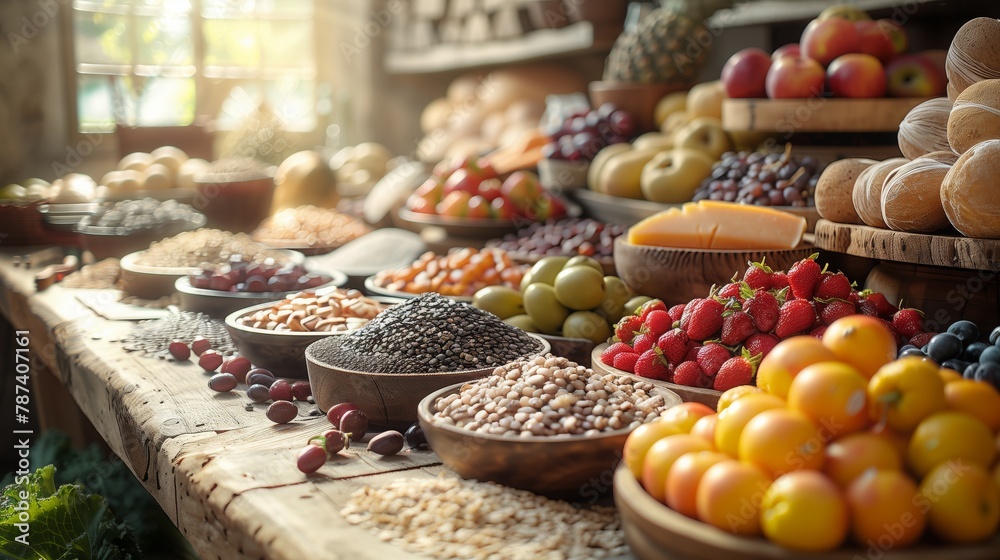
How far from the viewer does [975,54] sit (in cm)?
154

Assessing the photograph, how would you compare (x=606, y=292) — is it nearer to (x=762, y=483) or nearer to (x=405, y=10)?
(x=762, y=483)

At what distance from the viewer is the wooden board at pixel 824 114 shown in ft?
6.49

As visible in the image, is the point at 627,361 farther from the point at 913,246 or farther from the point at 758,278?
the point at 913,246

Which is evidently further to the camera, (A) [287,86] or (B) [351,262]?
(A) [287,86]

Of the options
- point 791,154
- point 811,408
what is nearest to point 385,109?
point 791,154

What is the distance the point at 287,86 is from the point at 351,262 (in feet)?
13.6

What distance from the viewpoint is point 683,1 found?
2.94 meters

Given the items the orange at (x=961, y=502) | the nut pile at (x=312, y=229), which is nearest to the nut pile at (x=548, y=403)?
the orange at (x=961, y=502)

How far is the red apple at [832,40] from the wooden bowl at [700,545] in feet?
4.97

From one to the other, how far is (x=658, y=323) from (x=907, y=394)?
60 centimetres

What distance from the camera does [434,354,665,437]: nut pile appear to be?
1.20 meters

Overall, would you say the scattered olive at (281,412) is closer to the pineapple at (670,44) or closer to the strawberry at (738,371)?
the strawberry at (738,371)

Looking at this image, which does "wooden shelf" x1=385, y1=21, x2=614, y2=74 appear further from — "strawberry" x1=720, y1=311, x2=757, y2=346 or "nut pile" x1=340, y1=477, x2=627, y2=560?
"nut pile" x1=340, y1=477, x2=627, y2=560

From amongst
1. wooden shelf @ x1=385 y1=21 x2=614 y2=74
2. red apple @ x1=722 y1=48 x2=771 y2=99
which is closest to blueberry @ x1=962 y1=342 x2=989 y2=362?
red apple @ x1=722 y1=48 x2=771 y2=99
